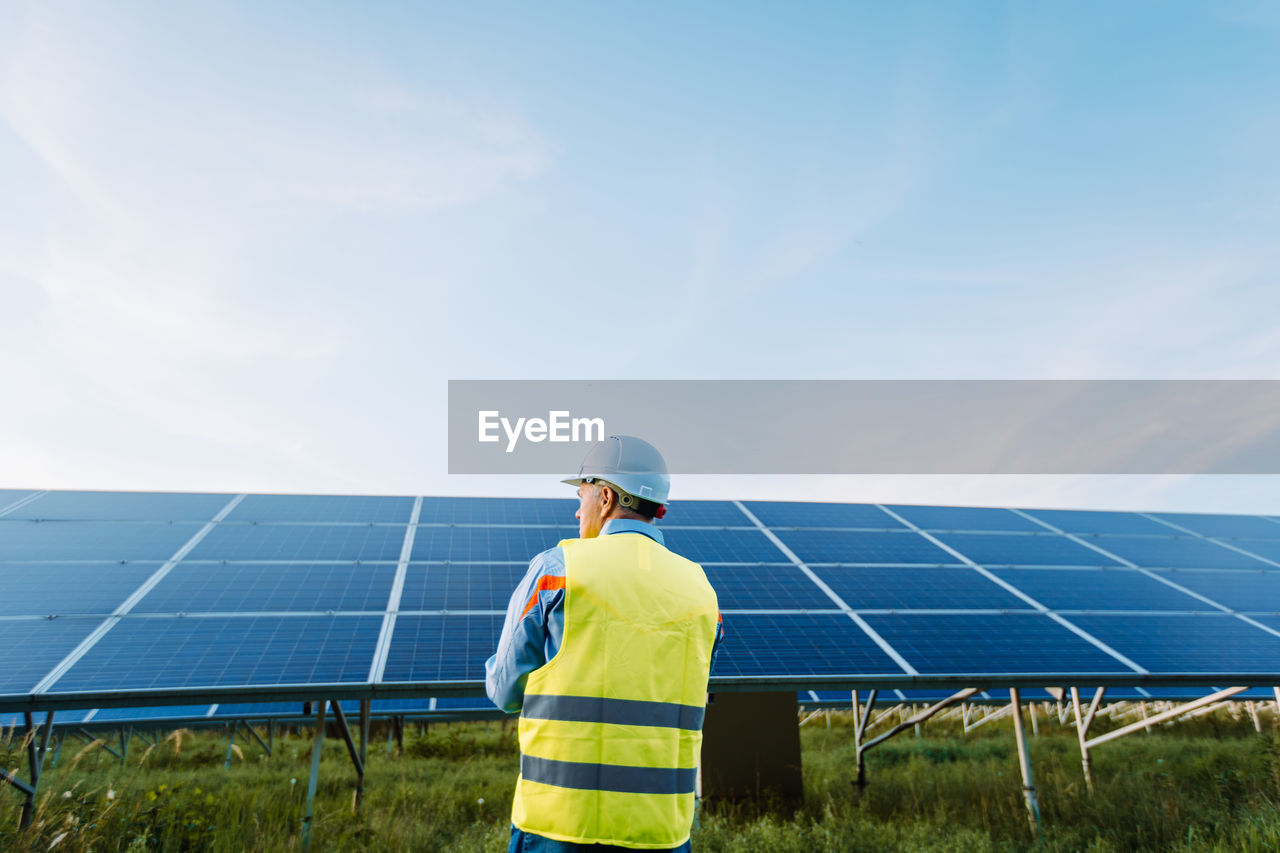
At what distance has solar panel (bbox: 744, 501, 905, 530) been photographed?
11797 millimetres

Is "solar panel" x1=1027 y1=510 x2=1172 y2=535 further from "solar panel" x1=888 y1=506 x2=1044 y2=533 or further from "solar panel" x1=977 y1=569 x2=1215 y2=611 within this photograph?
"solar panel" x1=977 y1=569 x2=1215 y2=611

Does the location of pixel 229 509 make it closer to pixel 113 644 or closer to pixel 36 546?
pixel 36 546

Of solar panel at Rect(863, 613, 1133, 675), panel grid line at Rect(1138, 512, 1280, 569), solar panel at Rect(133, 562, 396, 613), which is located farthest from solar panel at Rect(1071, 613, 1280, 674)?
solar panel at Rect(133, 562, 396, 613)

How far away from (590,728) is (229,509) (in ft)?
34.2

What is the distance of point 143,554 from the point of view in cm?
880

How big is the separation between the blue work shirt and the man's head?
0.37 m

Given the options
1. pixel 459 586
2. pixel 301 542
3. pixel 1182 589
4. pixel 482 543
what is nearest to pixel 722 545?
pixel 482 543

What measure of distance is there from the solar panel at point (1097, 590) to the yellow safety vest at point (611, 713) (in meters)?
8.61

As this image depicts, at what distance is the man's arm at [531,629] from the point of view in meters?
2.41

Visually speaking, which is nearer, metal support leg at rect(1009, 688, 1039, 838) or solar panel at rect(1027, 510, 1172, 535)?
metal support leg at rect(1009, 688, 1039, 838)

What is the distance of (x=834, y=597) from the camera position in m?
8.73

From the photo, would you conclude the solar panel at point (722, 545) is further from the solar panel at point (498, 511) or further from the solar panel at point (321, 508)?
the solar panel at point (321, 508)

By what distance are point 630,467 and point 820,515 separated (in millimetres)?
10080

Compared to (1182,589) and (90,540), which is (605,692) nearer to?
(90,540)
